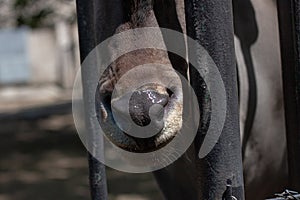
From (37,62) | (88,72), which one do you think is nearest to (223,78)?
(88,72)

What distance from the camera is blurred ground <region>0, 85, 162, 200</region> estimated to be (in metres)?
4.00

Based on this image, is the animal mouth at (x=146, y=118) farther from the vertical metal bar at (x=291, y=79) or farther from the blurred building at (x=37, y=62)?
the blurred building at (x=37, y=62)

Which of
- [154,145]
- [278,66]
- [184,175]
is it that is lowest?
[184,175]

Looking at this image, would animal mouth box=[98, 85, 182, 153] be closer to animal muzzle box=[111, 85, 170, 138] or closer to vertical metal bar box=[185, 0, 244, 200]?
animal muzzle box=[111, 85, 170, 138]

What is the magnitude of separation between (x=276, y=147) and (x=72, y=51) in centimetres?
785

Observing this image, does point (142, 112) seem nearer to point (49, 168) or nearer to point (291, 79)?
point (291, 79)

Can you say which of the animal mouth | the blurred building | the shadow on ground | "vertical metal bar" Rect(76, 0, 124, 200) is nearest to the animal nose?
the animal mouth

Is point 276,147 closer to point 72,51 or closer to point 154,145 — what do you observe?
point 154,145

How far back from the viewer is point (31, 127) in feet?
20.0

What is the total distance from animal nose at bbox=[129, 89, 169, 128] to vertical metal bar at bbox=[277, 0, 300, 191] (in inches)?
7.6

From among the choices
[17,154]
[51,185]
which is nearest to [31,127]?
[17,154]

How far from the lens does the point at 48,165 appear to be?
4773mm

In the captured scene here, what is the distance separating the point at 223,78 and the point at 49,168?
3829mm

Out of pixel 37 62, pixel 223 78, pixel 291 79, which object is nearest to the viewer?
pixel 223 78
